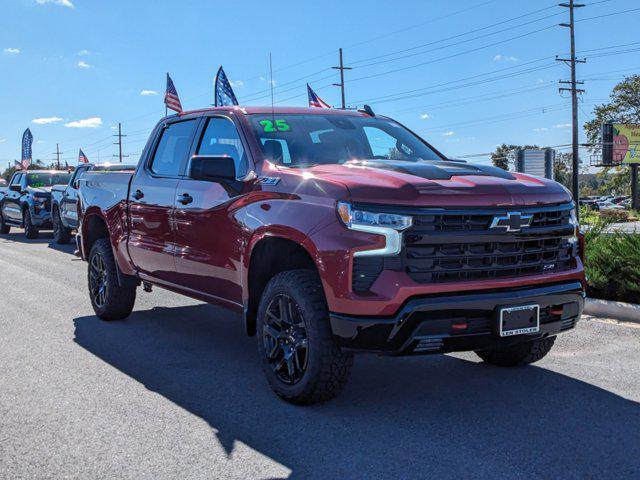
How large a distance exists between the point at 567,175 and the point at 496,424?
12290 centimetres

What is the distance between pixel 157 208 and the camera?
592 centimetres

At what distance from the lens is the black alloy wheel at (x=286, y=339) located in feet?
14.0

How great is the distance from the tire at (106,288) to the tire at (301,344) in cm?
288

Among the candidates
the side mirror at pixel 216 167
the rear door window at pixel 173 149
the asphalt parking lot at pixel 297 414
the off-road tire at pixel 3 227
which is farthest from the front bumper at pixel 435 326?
the off-road tire at pixel 3 227

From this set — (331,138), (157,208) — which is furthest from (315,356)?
(157,208)

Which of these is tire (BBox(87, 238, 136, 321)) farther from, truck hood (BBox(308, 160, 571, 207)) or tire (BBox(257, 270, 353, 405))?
truck hood (BBox(308, 160, 571, 207))

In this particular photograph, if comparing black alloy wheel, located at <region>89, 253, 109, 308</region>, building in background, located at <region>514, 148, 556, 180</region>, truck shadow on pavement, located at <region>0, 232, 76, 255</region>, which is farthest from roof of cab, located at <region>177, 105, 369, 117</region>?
truck shadow on pavement, located at <region>0, 232, 76, 255</region>

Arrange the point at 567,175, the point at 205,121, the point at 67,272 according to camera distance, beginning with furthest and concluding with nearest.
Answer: the point at 567,175
the point at 67,272
the point at 205,121

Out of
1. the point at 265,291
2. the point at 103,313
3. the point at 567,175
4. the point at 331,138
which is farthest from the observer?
the point at 567,175

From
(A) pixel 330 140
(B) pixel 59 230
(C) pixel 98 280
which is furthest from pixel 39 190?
(A) pixel 330 140

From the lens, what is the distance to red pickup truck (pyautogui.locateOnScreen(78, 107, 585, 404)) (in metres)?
3.79

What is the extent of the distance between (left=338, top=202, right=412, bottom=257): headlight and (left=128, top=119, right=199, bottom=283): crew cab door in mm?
2269

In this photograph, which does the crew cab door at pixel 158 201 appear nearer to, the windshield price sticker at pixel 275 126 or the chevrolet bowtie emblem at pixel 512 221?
the windshield price sticker at pixel 275 126

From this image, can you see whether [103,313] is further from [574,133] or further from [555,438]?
[574,133]
